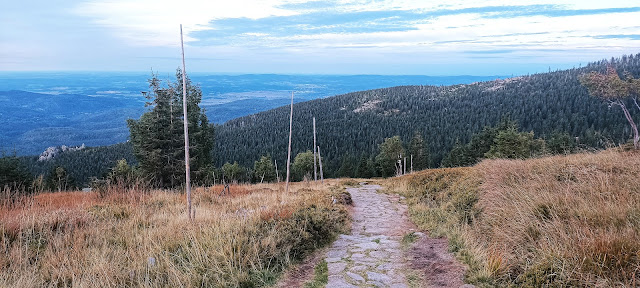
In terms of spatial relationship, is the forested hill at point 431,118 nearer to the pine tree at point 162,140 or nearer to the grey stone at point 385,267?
the pine tree at point 162,140

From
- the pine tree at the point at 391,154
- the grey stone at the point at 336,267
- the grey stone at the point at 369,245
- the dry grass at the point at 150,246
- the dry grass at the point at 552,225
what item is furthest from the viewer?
the pine tree at the point at 391,154

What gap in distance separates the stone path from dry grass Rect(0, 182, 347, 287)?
46 centimetres

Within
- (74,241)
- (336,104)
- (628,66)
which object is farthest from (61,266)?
(628,66)

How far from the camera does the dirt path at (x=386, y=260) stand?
161 inches

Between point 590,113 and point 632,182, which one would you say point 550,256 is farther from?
point 590,113

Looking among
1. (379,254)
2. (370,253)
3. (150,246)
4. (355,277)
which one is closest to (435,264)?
(379,254)

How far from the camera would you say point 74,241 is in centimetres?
486

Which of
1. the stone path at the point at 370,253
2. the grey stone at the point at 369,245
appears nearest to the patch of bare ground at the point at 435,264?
the stone path at the point at 370,253

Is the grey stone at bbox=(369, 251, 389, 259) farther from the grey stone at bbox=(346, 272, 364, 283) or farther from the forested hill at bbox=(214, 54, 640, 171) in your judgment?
the forested hill at bbox=(214, 54, 640, 171)

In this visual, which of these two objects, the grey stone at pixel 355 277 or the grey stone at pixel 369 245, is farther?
the grey stone at pixel 369 245

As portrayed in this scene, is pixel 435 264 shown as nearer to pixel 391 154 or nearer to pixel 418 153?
pixel 391 154

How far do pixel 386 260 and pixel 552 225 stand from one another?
6.99 ft

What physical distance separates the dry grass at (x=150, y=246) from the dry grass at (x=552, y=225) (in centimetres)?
246

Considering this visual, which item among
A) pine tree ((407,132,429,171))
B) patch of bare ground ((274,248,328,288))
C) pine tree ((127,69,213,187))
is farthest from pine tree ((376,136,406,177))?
patch of bare ground ((274,248,328,288))
